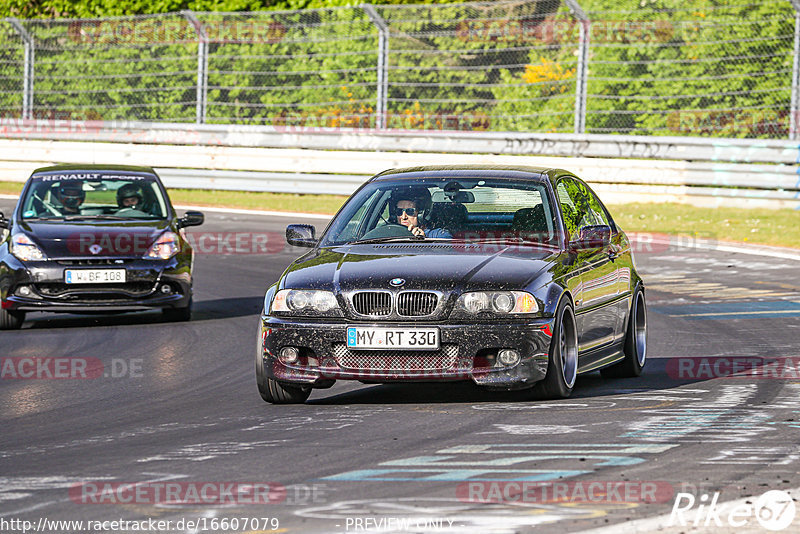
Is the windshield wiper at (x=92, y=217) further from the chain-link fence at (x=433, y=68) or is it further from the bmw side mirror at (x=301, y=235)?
the chain-link fence at (x=433, y=68)

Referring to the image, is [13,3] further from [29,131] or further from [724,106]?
[724,106]

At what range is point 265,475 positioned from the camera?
7285mm

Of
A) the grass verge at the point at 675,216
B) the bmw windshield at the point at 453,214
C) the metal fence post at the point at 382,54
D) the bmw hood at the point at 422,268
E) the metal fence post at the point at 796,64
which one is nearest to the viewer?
the bmw hood at the point at 422,268

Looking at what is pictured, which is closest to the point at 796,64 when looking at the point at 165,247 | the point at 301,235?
the point at 165,247

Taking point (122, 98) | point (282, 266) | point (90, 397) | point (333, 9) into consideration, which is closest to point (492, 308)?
point (90, 397)

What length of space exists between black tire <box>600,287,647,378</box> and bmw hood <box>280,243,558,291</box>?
Answer: 1364 mm

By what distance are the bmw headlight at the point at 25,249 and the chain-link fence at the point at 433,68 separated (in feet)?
45.2

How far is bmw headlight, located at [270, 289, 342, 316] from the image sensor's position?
9344mm

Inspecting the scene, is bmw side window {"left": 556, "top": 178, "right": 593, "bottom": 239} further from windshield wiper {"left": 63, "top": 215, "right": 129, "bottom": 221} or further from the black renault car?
windshield wiper {"left": 63, "top": 215, "right": 129, "bottom": 221}

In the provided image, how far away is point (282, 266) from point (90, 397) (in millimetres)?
9773

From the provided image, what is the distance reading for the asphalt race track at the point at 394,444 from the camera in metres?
6.46

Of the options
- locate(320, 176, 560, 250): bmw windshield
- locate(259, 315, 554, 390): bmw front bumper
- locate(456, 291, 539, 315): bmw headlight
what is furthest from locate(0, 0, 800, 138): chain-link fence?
locate(259, 315, 554, 390): bmw front bumper

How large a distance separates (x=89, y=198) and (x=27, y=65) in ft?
53.7

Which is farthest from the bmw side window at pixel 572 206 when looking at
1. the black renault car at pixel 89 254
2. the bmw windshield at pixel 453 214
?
the black renault car at pixel 89 254
